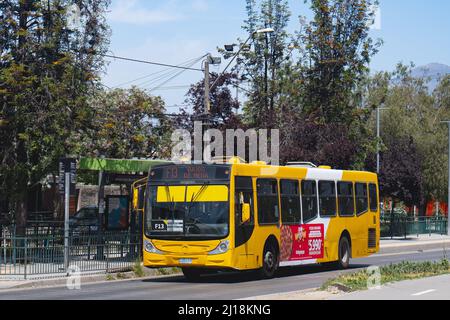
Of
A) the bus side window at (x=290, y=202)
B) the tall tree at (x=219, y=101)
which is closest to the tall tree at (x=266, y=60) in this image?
the tall tree at (x=219, y=101)

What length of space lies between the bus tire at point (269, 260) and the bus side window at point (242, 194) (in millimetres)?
1288

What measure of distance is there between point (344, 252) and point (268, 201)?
5.63m

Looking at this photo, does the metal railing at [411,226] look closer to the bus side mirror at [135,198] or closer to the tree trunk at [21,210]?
the tree trunk at [21,210]

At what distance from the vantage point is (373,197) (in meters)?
30.4

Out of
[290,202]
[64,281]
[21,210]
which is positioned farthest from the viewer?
[21,210]

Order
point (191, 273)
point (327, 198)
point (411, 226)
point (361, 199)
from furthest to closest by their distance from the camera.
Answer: point (411, 226) → point (361, 199) → point (327, 198) → point (191, 273)

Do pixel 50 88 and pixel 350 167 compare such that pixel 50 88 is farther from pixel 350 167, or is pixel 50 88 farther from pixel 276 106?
pixel 350 167

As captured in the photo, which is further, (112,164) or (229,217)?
(112,164)

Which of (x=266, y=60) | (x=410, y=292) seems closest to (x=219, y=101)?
(x=266, y=60)

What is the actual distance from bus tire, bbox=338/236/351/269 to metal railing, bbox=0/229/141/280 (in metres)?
6.60

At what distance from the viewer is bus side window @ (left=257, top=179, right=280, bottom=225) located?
23.4m

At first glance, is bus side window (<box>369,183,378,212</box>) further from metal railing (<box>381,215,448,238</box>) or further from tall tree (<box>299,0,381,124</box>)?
metal railing (<box>381,215,448,238</box>)

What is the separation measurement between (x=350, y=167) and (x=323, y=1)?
28.0ft

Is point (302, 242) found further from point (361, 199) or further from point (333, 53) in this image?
point (333, 53)
